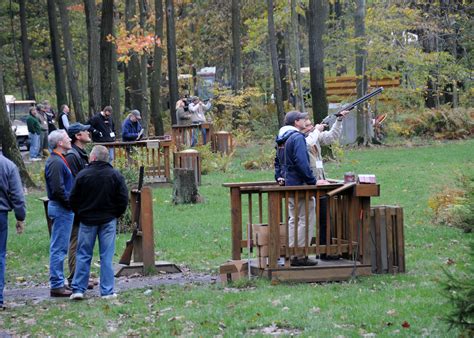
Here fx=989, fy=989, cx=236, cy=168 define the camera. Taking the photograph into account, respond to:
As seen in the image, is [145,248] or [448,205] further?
[448,205]

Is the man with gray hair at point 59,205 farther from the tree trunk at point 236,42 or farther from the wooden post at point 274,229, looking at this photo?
the tree trunk at point 236,42

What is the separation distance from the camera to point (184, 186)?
21.9m

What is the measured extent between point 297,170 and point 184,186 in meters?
9.59

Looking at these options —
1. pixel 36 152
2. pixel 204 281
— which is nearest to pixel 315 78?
pixel 36 152

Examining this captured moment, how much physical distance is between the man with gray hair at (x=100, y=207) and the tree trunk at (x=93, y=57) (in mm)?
20723

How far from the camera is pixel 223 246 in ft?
53.7

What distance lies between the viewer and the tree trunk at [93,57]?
106 feet

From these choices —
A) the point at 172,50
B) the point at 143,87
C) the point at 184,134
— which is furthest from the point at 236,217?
the point at 143,87

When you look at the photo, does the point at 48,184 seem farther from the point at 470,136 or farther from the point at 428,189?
the point at 470,136

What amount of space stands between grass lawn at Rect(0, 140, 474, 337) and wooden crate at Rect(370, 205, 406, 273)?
260 millimetres

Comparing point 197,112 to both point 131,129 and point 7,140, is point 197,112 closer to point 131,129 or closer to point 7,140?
point 131,129

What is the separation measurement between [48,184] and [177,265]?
109 inches

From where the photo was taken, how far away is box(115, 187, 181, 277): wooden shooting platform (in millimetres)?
13891

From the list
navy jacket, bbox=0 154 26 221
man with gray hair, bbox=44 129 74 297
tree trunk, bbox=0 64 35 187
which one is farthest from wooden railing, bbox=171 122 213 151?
navy jacket, bbox=0 154 26 221
